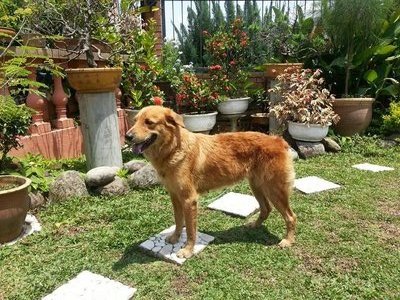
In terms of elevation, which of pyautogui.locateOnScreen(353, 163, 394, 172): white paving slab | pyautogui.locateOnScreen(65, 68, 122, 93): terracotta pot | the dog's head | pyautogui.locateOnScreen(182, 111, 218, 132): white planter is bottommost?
pyautogui.locateOnScreen(353, 163, 394, 172): white paving slab

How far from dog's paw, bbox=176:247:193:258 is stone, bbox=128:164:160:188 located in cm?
179

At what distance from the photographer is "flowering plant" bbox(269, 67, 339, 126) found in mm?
6844

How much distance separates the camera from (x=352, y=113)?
24.5 feet

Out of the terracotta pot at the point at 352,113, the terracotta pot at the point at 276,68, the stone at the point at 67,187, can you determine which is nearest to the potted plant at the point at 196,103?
the terracotta pot at the point at 276,68

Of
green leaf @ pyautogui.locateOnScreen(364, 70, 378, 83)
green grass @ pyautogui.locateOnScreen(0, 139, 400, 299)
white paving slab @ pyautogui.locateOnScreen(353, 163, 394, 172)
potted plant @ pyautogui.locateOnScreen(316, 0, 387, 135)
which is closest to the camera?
green grass @ pyautogui.locateOnScreen(0, 139, 400, 299)

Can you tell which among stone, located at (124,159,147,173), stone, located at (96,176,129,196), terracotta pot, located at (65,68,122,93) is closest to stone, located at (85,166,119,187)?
stone, located at (96,176,129,196)

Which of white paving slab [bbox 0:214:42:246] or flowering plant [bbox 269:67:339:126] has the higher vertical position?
flowering plant [bbox 269:67:339:126]

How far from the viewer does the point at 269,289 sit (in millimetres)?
2895

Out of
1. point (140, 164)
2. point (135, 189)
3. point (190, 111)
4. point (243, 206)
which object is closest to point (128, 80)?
point (190, 111)

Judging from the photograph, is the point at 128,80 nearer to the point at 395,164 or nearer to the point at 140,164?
the point at 140,164

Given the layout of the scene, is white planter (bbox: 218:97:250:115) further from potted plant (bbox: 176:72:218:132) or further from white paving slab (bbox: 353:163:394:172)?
white paving slab (bbox: 353:163:394:172)

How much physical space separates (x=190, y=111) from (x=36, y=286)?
5.04 metres

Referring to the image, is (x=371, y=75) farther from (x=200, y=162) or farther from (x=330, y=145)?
(x=200, y=162)

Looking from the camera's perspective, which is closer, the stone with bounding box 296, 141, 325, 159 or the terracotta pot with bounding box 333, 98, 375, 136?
the stone with bounding box 296, 141, 325, 159
